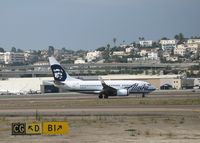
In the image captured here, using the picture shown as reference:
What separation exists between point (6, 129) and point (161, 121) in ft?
36.1

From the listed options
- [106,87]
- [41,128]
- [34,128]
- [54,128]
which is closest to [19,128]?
[34,128]

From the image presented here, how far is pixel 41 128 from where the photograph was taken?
105 ft

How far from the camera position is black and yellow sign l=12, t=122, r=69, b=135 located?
31625 mm

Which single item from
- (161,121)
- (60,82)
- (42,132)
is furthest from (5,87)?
(42,132)

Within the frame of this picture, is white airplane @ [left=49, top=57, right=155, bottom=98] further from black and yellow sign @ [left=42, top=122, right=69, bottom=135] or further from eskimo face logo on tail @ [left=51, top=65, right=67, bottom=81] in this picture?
black and yellow sign @ [left=42, top=122, right=69, bottom=135]

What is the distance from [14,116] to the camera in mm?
51969

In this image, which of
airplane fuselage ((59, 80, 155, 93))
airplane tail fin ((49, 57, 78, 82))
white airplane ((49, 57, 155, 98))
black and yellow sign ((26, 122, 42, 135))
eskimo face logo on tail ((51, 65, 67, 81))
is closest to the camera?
black and yellow sign ((26, 122, 42, 135))

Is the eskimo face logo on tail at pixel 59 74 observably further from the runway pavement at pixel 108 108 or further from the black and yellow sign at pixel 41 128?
the black and yellow sign at pixel 41 128

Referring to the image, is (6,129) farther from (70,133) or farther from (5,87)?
(5,87)

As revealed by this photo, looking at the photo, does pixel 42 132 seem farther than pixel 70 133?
No

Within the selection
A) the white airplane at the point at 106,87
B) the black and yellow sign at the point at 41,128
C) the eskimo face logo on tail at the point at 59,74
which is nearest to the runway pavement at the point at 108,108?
the black and yellow sign at the point at 41,128

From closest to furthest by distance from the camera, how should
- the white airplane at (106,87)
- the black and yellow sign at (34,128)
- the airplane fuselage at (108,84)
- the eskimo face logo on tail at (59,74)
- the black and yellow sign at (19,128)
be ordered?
the black and yellow sign at (34,128), the black and yellow sign at (19,128), the white airplane at (106,87), the airplane fuselage at (108,84), the eskimo face logo on tail at (59,74)

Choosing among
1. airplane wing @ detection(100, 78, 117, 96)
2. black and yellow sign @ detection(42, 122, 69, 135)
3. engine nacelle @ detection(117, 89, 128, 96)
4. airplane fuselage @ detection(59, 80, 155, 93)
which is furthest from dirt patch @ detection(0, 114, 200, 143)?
airplane fuselage @ detection(59, 80, 155, 93)

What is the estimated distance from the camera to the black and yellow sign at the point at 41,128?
104 ft
